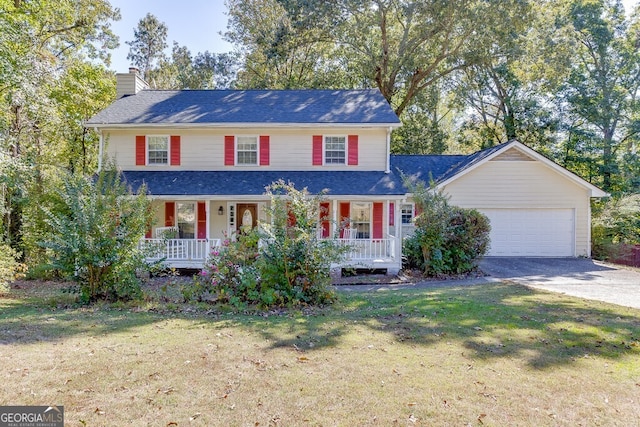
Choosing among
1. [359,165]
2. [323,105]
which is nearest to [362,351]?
[359,165]

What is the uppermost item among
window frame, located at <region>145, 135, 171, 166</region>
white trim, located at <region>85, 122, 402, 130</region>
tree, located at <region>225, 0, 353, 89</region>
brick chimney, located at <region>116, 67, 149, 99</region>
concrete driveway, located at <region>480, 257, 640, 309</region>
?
tree, located at <region>225, 0, 353, 89</region>

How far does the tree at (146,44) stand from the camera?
36750 millimetres

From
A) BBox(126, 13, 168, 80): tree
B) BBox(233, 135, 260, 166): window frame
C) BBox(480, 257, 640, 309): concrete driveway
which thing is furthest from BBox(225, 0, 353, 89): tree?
BBox(480, 257, 640, 309): concrete driveway

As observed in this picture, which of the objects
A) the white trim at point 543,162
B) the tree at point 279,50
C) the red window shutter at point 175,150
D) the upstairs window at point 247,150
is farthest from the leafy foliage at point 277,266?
the tree at point 279,50

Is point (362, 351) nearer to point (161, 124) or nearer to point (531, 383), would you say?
point (531, 383)

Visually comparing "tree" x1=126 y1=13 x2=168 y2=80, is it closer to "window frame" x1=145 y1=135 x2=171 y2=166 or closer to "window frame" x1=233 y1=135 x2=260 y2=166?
"window frame" x1=145 y1=135 x2=171 y2=166

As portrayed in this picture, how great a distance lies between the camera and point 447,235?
12008mm

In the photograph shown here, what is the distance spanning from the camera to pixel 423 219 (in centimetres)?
1216

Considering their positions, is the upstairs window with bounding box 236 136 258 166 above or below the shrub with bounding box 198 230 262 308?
above

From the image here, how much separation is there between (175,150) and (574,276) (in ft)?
47.4

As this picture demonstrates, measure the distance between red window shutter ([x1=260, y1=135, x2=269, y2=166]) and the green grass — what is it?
857 cm

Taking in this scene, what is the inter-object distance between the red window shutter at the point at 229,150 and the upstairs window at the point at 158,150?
2.26 meters

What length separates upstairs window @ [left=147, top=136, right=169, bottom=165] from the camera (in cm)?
1495

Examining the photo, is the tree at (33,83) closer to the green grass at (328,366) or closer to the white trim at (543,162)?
the green grass at (328,366)
